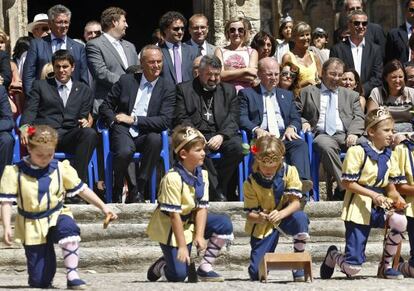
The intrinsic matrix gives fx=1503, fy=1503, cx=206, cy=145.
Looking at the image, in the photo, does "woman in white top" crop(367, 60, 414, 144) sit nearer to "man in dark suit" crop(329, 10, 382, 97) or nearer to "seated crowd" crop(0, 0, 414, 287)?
"seated crowd" crop(0, 0, 414, 287)

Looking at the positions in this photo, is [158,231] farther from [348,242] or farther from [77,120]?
[77,120]

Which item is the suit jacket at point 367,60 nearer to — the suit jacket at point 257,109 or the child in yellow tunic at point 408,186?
the suit jacket at point 257,109

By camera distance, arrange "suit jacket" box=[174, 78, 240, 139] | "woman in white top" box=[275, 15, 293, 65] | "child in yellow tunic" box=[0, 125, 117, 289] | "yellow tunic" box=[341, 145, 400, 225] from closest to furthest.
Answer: "child in yellow tunic" box=[0, 125, 117, 289] → "yellow tunic" box=[341, 145, 400, 225] → "suit jacket" box=[174, 78, 240, 139] → "woman in white top" box=[275, 15, 293, 65]

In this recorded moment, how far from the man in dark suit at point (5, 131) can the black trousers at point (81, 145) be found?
0.56 meters

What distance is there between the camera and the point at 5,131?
13.5m

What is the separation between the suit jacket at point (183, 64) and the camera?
14828 millimetres

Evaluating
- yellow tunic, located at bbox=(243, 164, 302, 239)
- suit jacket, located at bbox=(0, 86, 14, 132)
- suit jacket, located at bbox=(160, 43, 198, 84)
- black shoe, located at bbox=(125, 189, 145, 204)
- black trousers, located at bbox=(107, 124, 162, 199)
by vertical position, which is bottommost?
black shoe, located at bbox=(125, 189, 145, 204)

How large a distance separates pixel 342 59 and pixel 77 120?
3.04m

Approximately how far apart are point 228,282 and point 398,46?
5398 millimetres

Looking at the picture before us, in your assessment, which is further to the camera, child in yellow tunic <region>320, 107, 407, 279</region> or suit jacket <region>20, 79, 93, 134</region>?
suit jacket <region>20, 79, 93, 134</region>

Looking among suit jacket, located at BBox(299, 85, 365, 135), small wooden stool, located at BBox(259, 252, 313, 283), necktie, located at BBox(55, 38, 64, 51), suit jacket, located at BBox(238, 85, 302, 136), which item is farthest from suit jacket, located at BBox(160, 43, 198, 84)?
small wooden stool, located at BBox(259, 252, 313, 283)

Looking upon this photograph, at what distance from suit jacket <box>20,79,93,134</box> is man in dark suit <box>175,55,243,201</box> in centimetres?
91

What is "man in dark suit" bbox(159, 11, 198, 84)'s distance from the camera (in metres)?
14.9

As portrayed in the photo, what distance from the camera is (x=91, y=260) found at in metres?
12.5
